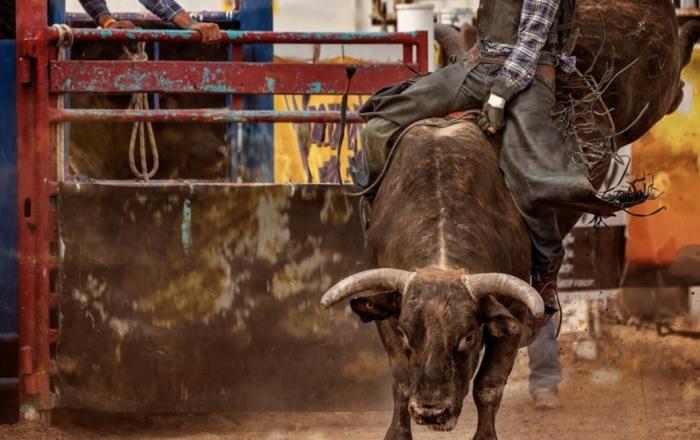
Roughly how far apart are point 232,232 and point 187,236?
228mm

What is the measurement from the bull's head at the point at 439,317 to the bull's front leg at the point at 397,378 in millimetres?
197

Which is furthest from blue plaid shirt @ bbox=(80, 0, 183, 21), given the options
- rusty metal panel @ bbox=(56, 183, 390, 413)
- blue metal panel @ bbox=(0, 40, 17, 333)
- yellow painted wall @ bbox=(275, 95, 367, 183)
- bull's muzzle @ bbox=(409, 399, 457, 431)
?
bull's muzzle @ bbox=(409, 399, 457, 431)

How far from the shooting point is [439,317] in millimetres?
5570

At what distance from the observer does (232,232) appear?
7863 mm

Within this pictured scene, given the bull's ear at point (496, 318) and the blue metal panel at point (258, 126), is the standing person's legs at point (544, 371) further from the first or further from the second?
the bull's ear at point (496, 318)

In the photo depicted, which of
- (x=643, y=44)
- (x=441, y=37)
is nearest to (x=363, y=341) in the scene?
(x=643, y=44)

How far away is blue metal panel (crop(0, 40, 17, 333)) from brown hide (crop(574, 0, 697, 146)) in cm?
279

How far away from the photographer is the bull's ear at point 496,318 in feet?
18.9

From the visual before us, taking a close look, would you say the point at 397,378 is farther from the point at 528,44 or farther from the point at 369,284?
the point at 528,44

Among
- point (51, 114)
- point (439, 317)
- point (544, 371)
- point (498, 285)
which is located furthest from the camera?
point (544, 371)

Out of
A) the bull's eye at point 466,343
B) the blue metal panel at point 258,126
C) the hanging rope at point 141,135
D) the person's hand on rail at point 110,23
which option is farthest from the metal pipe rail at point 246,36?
the bull's eye at point 466,343

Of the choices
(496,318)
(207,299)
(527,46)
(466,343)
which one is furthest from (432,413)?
(207,299)

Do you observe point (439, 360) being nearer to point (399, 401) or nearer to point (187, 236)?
point (399, 401)

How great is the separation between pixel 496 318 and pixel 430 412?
50cm
